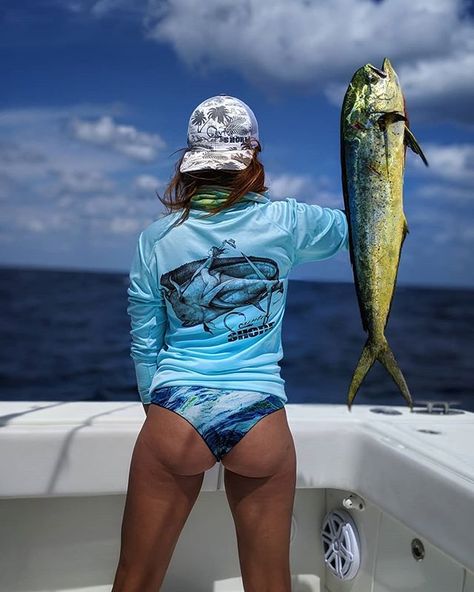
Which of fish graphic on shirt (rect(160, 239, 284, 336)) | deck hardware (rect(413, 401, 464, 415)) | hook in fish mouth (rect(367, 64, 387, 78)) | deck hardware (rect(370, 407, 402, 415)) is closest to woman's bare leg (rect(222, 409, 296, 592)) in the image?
fish graphic on shirt (rect(160, 239, 284, 336))

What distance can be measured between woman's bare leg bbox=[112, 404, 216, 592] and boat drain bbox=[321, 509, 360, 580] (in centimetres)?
118

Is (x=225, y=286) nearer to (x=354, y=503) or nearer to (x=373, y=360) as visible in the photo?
(x=373, y=360)

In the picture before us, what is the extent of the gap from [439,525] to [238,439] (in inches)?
34.1

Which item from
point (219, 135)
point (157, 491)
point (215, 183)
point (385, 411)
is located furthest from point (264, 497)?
point (385, 411)

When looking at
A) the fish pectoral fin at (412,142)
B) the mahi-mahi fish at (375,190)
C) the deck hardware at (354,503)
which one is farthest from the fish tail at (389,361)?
the deck hardware at (354,503)

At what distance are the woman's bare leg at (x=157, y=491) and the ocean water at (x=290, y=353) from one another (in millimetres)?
2048

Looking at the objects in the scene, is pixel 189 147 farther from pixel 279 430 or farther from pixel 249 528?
pixel 249 528

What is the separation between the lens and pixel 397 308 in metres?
54.2

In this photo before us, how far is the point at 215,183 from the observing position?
224 cm

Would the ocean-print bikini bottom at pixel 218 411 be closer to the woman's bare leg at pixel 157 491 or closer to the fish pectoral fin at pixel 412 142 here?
the woman's bare leg at pixel 157 491

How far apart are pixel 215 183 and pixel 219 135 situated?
0.15 meters

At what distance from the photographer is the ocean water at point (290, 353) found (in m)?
18.6

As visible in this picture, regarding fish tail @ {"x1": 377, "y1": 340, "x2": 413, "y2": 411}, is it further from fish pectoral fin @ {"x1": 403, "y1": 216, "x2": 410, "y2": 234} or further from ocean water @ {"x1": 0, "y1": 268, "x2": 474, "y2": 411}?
ocean water @ {"x1": 0, "y1": 268, "x2": 474, "y2": 411}

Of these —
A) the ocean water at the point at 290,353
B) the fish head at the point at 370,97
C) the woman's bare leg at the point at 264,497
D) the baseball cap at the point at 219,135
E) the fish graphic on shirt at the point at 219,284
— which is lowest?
the ocean water at the point at 290,353
